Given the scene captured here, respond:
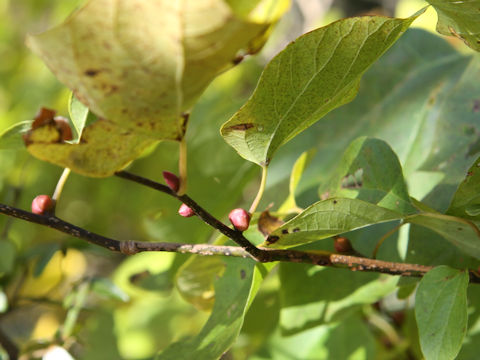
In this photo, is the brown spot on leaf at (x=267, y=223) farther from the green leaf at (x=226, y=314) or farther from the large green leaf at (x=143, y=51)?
the large green leaf at (x=143, y=51)

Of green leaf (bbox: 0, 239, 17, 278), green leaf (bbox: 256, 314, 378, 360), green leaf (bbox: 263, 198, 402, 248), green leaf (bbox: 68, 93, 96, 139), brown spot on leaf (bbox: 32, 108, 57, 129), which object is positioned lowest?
green leaf (bbox: 256, 314, 378, 360)

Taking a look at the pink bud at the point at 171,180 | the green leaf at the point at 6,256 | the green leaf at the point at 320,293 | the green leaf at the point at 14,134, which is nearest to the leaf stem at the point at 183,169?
the pink bud at the point at 171,180

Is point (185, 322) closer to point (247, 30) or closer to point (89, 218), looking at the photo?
point (89, 218)

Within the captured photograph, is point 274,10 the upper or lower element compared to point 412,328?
upper

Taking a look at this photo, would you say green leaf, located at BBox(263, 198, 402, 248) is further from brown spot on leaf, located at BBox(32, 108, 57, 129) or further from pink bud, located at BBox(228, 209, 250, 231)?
brown spot on leaf, located at BBox(32, 108, 57, 129)

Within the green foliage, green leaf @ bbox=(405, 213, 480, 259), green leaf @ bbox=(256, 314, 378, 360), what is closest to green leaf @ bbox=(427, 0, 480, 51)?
the green foliage

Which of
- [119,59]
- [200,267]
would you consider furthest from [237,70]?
[119,59]

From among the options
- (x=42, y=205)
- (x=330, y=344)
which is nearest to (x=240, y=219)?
(x=42, y=205)
